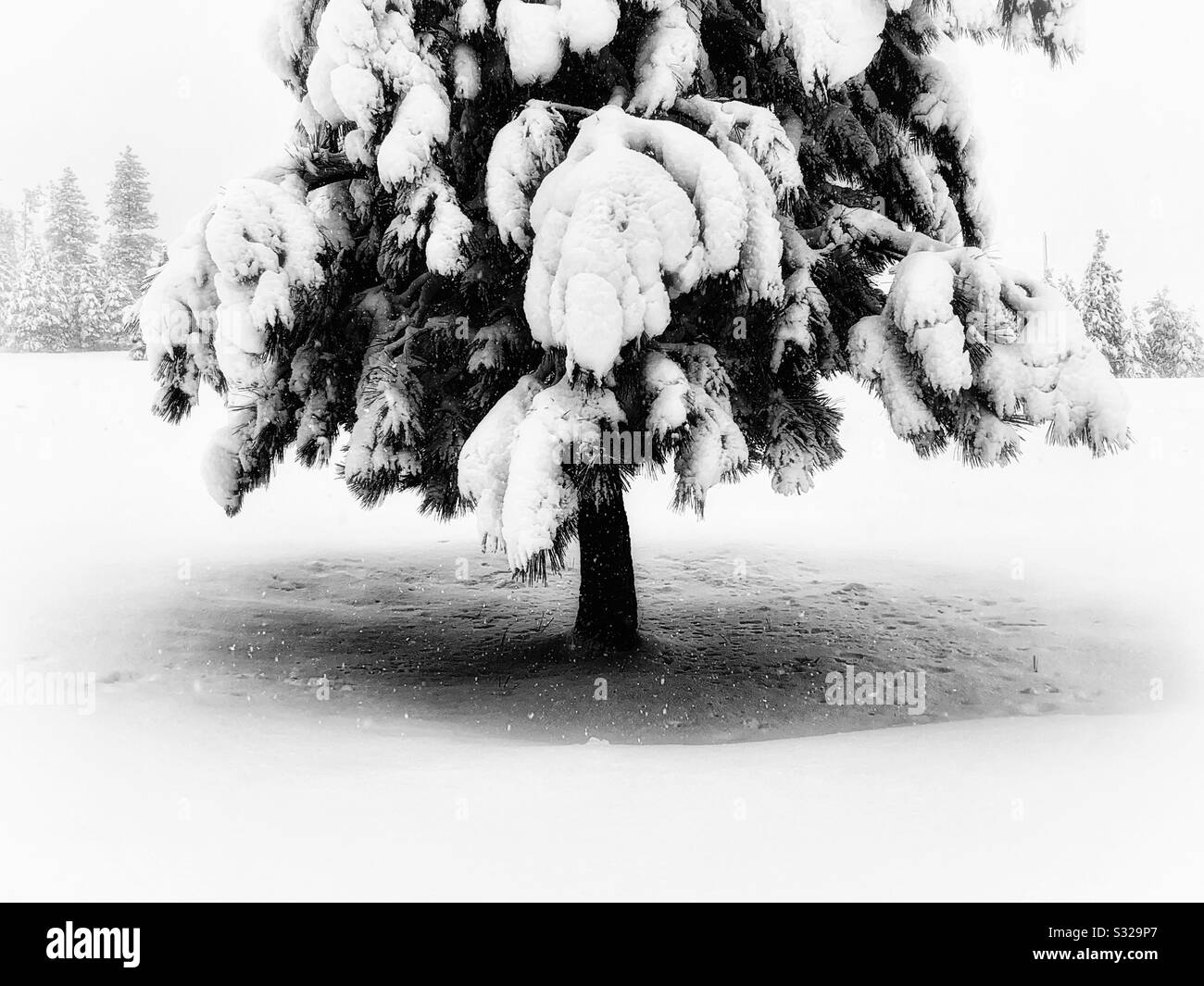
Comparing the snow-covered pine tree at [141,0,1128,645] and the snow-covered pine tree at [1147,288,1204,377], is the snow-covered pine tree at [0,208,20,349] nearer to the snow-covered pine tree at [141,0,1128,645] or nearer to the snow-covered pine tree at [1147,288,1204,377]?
the snow-covered pine tree at [141,0,1128,645]

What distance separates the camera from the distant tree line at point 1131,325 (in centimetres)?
2822

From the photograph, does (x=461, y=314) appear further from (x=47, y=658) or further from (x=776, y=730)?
Result: (x=47, y=658)

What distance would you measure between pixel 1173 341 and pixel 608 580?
88.4ft

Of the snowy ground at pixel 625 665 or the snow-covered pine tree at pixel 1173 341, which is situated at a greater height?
the snow-covered pine tree at pixel 1173 341

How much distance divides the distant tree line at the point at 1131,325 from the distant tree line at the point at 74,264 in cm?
2763

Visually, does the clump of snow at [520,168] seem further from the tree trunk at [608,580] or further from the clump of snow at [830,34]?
the tree trunk at [608,580]

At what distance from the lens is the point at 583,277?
196 inches

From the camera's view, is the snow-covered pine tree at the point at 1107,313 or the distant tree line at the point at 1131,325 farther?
the snow-covered pine tree at the point at 1107,313

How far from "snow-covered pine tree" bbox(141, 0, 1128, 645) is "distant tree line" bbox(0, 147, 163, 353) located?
23342 mm

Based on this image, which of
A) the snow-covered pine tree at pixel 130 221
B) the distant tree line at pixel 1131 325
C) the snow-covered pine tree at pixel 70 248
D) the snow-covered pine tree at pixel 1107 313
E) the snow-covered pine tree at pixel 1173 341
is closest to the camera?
the snow-covered pine tree at pixel 1173 341

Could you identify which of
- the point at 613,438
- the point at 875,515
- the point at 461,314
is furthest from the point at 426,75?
the point at 875,515

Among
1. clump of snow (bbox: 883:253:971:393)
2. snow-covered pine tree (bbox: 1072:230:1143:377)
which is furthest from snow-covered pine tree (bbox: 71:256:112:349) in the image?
snow-covered pine tree (bbox: 1072:230:1143:377)

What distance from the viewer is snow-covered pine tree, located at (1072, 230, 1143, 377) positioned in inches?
1158

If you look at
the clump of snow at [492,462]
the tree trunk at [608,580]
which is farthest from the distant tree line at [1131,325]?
the clump of snow at [492,462]
